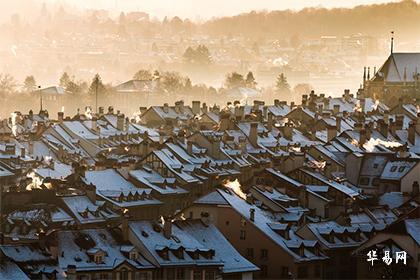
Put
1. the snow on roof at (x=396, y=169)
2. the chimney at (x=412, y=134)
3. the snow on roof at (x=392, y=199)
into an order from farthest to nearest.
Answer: the chimney at (x=412, y=134) → the snow on roof at (x=396, y=169) → the snow on roof at (x=392, y=199)

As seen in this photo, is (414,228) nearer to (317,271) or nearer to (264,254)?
(317,271)

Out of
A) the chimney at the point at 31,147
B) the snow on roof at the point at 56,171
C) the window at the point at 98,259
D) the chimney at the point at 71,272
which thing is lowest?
the chimney at the point at 71,272

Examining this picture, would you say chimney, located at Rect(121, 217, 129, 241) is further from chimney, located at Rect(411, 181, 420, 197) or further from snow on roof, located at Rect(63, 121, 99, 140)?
snow on roof, located at Rect(63, 121, 99, 140)

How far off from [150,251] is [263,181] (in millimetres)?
26130

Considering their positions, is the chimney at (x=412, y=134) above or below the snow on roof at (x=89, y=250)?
above

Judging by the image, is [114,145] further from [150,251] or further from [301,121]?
[150,251]

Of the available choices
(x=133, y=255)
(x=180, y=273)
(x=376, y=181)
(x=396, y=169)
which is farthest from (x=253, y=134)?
(x=133, y=255)

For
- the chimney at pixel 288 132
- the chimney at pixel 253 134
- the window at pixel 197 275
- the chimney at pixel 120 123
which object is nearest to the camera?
the window at pixel 197 275

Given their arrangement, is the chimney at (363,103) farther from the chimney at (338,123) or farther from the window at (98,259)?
the window at (98,259)

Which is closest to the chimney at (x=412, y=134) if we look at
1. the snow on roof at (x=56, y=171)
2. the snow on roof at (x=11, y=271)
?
the snow on roof at (x=56, y=171)

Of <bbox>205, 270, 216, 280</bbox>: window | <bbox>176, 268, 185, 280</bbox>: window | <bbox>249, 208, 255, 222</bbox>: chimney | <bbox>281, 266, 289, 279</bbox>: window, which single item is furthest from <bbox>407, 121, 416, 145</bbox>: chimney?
<bbox>176, 268, 185, 280</bbox>: window

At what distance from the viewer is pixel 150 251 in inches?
3265

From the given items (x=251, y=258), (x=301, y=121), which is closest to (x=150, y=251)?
(x=251, y=258)

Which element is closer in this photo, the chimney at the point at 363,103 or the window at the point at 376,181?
the window at the point at 376,181
